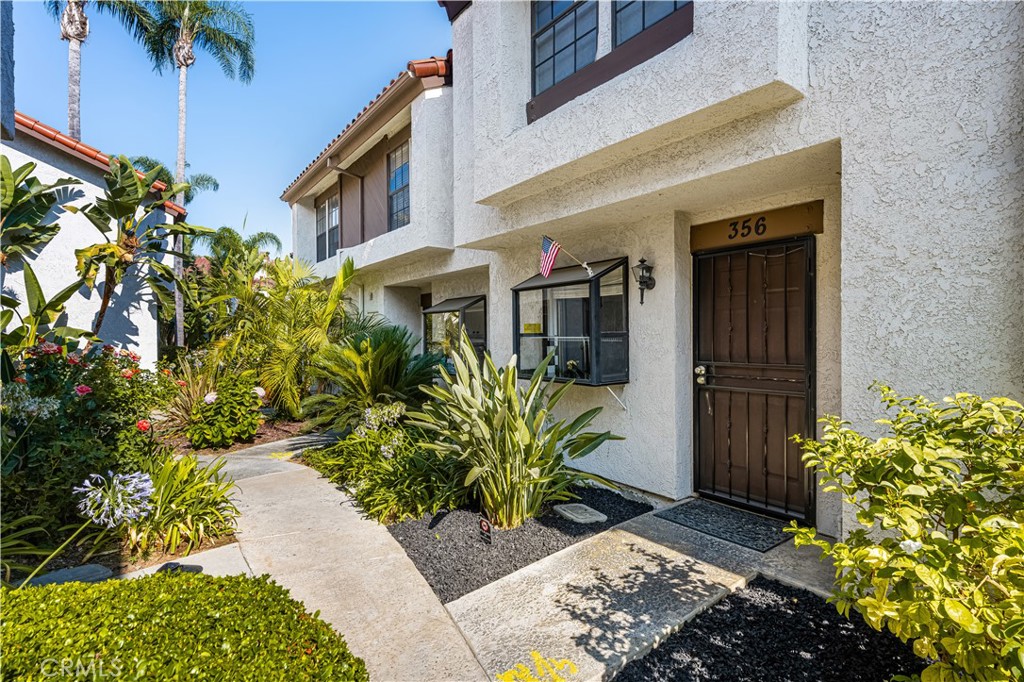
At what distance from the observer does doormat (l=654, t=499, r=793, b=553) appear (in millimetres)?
4758

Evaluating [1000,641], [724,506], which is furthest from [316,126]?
[1000,641]

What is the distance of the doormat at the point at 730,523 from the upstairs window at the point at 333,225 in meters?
11.9

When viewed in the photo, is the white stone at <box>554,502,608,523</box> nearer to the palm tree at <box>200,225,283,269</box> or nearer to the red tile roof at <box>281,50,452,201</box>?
the red tile roof at <box>281,50,452,201</box>

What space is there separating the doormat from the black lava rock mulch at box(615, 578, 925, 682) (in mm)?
1124

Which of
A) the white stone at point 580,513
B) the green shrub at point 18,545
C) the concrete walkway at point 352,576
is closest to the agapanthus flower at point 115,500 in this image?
the green shrub at point 18,545

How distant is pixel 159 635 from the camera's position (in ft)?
6.33

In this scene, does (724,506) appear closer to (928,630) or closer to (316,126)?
(928,630)

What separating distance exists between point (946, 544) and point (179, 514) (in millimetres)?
5991

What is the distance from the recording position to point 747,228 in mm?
5539

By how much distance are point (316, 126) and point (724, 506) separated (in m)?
15.0

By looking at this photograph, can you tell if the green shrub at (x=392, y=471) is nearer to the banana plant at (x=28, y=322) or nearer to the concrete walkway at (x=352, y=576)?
the concrete walkway at (x=352, y=576)

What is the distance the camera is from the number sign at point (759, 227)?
4.99 m

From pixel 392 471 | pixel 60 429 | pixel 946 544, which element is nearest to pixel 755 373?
pixel 946 544

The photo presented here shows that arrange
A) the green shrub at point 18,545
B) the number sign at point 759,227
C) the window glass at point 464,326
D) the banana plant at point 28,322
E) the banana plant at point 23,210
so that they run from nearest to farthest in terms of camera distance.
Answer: the green shrub at point 18,545
the number sign at point 759,227
the banana plant at point 28,322
the banana plant at point 23,210
the window glass at point 464,326
